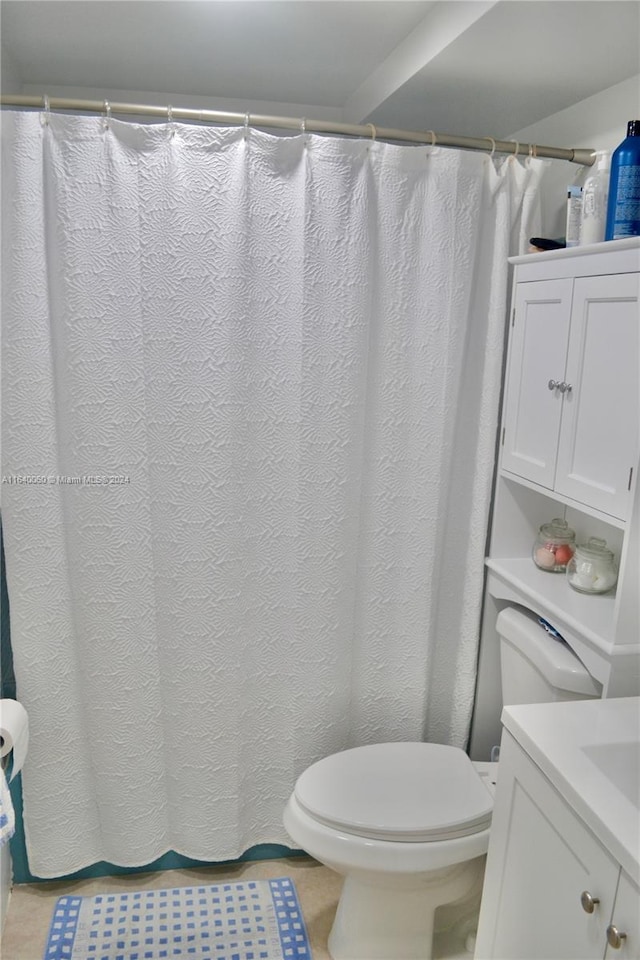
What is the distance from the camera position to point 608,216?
63.0 inches

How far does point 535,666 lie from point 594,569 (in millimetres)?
268

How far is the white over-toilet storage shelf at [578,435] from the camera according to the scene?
1489mm

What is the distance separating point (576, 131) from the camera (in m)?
1.93

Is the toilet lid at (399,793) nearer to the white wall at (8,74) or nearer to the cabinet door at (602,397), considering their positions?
the cabinet door at (602,397)

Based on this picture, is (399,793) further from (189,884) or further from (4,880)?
(4,880)

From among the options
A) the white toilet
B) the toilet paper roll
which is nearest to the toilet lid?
the white toilet

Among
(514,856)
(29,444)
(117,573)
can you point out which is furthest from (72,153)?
(514,856)

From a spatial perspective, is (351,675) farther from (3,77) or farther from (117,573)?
(3,77)

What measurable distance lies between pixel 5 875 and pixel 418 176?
6.63 ft

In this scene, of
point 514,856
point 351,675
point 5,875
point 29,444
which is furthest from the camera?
point 351,675

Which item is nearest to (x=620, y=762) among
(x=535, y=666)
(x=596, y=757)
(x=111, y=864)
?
(x=596, y=757)

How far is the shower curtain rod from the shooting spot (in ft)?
5.31

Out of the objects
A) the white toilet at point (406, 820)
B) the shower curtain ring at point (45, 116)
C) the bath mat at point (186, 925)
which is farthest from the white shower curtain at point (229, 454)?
the white toilet at point (406, 820)

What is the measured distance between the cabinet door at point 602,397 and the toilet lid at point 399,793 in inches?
28.8
